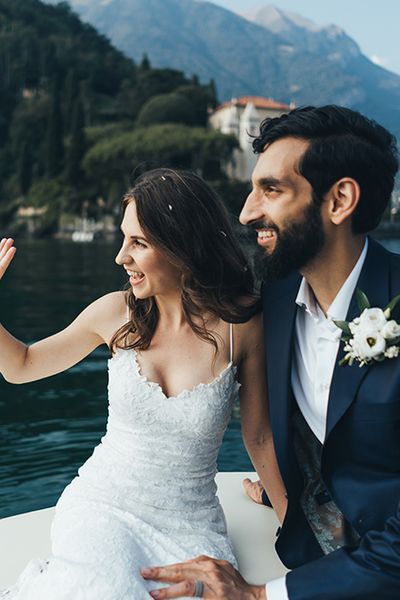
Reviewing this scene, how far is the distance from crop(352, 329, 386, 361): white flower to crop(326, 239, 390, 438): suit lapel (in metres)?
0.05

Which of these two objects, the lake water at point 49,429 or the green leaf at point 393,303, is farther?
the lake water at point 49,429

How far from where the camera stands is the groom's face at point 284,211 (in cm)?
158

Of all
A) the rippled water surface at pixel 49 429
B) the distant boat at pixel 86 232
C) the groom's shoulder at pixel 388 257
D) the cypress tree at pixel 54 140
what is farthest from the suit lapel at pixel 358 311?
the cypress tree at pixel 54 140

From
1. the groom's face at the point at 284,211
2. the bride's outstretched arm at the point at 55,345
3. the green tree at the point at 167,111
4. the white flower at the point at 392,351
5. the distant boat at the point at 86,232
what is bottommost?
the distant boat at the point at 86,232

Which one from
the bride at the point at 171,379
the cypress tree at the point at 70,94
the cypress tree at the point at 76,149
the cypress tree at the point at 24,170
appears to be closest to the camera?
the bride at the point at 171,379

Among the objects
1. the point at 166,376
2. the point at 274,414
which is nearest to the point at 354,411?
the point at 274,414

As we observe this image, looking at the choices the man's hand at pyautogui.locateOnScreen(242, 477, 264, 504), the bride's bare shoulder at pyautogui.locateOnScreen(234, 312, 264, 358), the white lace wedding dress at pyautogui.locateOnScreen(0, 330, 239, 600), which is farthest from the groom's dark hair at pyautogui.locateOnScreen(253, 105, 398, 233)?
the man's hand at pyautogui.locateOnScreen(242, 477, 264, 504)

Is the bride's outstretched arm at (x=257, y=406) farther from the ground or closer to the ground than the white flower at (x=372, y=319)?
closer to the ground

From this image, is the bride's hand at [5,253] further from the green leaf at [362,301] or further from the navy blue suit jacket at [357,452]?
the green leaf at [362,301]

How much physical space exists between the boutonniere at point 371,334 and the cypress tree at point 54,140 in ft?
179

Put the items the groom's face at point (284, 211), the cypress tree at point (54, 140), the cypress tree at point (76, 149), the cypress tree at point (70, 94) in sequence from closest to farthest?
1. the groom's face at point (284, 211)
2. the cypress tree at point (76, 149)
3. the cypress tree at point (54, 140)
4. the cypress tree at point (70, 94)

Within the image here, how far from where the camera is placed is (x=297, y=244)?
1.58 metres

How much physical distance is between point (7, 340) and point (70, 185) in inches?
2029

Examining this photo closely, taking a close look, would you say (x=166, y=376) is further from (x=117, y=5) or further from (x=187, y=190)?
(x=117, y=5)
